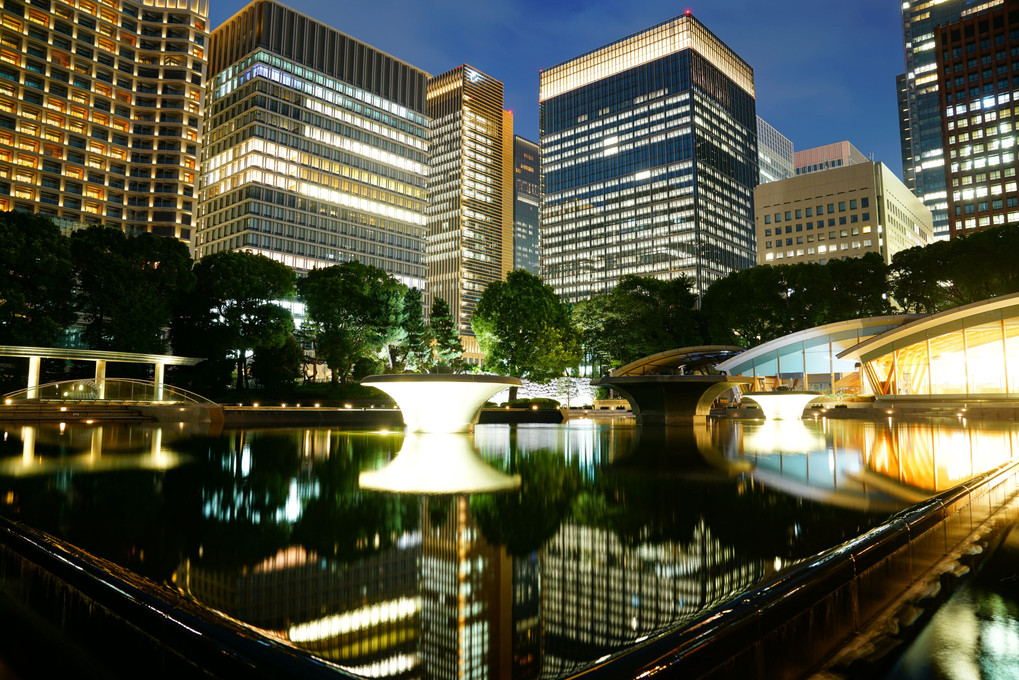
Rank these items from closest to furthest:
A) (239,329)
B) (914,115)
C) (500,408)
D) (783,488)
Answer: (783,488) < (500,408) < (239,329) < (914,115)

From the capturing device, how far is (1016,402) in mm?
38062

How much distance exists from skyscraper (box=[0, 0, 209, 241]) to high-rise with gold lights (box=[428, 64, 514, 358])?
84996 mm

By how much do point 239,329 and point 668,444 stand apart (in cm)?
4063

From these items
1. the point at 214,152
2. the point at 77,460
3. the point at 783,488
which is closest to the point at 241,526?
the point at 783,488

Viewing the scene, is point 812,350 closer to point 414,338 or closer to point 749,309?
point 749,309

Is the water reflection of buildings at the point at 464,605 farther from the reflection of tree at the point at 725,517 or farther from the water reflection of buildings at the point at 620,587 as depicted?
the reflection of tree at the point at 725,517

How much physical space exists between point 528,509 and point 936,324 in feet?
154

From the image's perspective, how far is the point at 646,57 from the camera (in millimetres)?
165375

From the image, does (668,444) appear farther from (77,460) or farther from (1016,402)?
(1016,402)

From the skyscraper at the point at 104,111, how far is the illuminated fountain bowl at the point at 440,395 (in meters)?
82.8

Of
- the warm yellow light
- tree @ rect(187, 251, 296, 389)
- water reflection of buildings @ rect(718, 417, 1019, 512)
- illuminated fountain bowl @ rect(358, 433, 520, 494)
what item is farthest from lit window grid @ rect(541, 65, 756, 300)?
the warm yellow light

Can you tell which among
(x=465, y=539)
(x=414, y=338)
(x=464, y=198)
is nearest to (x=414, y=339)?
(x=414, y=338)

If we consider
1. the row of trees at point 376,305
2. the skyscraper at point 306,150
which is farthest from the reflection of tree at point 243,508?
the skyscraper at point 306,150

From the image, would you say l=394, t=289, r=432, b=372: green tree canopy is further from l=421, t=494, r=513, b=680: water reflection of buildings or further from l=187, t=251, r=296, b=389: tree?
l=421, t=494, r=513, b=680: water reflection of buildings
